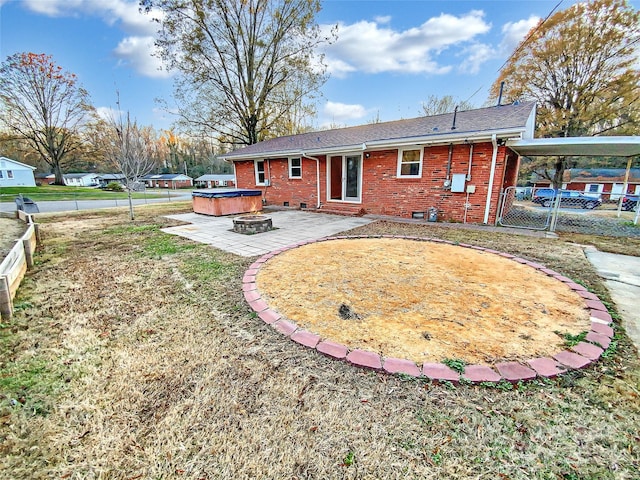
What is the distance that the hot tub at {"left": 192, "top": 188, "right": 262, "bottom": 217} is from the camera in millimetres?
9289

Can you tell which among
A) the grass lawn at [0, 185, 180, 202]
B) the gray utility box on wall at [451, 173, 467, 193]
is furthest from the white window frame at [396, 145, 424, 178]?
the grass lawn at [0, 185, 180, 202]

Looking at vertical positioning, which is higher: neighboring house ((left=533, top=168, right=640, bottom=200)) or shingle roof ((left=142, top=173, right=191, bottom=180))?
shingle roof ((left=142, top=173, right=191, bottom=180))

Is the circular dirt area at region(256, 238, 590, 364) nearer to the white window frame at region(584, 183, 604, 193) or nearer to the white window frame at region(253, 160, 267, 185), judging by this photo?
the white window frame at region(253, 160, 267, 185)

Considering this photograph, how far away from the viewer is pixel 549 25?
14.1 m

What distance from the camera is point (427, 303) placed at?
2943mm

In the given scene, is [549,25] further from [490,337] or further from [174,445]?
[174,445]

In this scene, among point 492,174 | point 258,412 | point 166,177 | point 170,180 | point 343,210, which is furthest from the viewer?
point 166,177

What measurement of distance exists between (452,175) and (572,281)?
4.83m

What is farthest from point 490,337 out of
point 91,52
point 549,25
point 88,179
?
point 88,179

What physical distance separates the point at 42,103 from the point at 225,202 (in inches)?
1209

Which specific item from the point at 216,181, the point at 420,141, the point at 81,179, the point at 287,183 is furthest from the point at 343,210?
the point at 81,179

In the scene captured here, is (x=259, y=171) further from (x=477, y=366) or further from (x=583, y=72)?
(x=583, y=72)

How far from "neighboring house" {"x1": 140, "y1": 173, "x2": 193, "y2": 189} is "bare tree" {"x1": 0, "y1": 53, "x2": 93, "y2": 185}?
2137 cm

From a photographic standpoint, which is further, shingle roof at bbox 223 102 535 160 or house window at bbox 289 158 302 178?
house window at bbox 289 158 302 178
